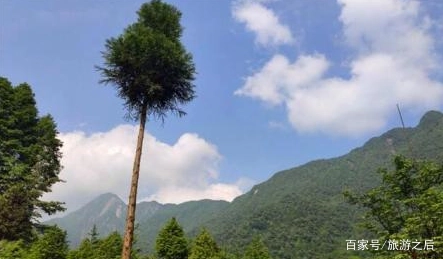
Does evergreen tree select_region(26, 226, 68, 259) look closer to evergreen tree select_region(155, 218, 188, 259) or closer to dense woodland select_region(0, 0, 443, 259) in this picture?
dense woodland select_region(0, 0, 443, 259)

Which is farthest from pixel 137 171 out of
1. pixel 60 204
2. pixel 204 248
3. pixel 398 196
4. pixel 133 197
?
pixel 60 204

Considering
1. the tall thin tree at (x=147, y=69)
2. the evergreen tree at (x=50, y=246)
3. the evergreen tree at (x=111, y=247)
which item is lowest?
the evergreen tree at (x=50, y=246)

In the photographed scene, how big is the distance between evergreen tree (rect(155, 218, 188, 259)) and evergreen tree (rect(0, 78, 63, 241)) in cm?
898

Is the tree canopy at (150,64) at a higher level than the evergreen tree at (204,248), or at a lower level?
higher

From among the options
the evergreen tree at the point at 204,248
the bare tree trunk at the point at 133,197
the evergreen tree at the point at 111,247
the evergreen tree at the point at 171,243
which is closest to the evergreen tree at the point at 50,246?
the evergreen tree at the point at 111,247

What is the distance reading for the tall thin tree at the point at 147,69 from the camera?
18656 millimetres

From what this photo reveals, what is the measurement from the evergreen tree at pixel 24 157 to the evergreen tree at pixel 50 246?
2.16 meters

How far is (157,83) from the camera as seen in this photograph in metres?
19.0

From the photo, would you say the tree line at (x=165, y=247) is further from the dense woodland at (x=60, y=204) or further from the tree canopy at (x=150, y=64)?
the tree canopy at (x=150, y=64)

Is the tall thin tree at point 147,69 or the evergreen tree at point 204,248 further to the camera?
the evergreen tree at point 204,248

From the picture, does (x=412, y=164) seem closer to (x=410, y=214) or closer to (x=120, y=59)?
(x=410, y=214)

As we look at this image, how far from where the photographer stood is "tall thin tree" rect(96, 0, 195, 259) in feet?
61.2

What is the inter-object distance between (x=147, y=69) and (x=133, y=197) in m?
5.45

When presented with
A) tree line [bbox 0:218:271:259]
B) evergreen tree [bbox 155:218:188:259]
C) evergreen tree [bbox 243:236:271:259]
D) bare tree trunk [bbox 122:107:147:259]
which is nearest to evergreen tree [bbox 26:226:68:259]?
tree line [bbox 0:218:271:259]
